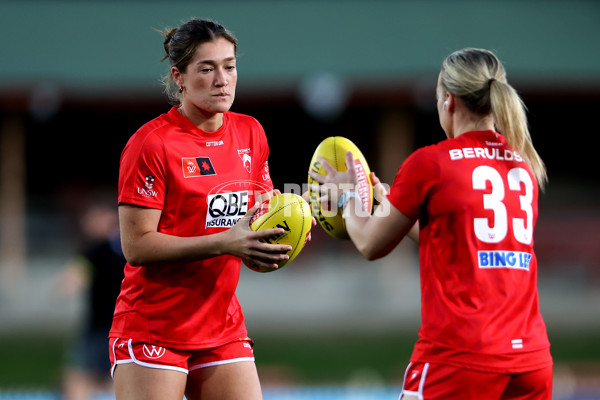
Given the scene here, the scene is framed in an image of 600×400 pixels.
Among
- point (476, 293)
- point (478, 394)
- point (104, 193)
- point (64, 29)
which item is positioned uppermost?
point (64, 29)

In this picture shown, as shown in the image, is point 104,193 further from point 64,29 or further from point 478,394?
point 478,394

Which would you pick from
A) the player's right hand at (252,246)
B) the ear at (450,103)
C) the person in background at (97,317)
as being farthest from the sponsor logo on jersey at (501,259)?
the person in background at (97,317)

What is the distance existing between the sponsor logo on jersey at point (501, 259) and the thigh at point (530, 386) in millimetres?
428

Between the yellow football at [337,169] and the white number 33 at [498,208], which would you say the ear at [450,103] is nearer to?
the white number 33 at [498,208]

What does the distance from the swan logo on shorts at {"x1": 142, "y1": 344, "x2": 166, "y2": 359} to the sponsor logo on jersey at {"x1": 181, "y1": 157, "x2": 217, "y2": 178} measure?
79 cm

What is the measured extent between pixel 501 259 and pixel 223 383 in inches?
55.5

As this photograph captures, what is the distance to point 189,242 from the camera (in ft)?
11.0

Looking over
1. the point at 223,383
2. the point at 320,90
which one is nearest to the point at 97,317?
the point at 223,383

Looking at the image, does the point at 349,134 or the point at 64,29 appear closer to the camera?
the point at 64,29

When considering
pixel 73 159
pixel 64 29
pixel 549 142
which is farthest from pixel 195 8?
pixel 549 142

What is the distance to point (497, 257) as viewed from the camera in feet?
10.0

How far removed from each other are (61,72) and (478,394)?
49.9 ft

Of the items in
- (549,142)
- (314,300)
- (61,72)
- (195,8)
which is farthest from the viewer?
(549,142)

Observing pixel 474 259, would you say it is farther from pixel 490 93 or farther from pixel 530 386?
pixel 490 93
